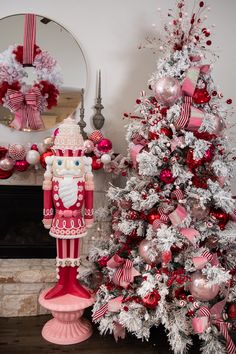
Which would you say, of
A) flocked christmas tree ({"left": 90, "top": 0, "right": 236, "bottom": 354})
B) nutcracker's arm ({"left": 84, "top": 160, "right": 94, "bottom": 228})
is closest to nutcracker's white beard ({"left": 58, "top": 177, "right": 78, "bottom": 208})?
nutcracker's arm ({"left": 84, "top": 160, "right": 94, "bottom": 228})

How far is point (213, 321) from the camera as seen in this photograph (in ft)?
6.88

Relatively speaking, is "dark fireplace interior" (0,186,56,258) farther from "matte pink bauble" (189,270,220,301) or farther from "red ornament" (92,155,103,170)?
"matte pink bauble" (189,270,220,301)

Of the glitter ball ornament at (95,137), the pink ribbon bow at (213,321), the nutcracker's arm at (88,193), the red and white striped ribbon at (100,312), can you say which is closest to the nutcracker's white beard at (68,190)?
the nutcracker's arm at (88,193)

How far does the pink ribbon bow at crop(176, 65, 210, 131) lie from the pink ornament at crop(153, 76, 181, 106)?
60 mm

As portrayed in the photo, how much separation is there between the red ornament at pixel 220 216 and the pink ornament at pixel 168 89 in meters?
0.71

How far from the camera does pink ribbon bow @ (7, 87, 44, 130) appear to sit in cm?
271

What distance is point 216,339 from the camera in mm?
2096

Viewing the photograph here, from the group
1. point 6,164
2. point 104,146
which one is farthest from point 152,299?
point 6,164

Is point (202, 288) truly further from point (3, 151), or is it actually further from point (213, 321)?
point (3, 151)

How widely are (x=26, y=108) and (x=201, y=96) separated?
1348 mm

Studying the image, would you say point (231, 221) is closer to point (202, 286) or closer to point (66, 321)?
point (202, 286)

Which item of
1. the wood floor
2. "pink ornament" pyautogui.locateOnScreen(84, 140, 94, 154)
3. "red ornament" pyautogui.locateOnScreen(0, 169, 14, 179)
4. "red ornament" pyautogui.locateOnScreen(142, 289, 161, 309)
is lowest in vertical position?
the wood floor

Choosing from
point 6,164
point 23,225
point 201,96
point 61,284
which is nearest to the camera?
point 201,96

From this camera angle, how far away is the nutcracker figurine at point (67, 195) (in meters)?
2.13
